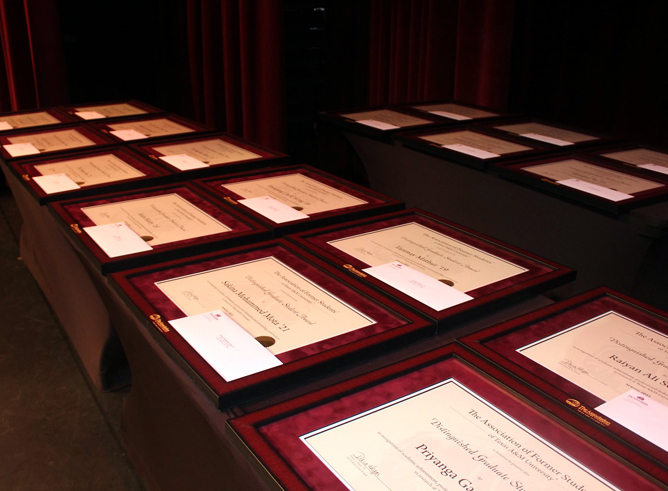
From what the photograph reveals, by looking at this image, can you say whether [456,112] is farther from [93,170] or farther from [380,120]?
[93,170]

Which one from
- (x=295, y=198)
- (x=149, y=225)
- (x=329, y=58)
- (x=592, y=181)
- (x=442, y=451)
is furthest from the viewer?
(x=329, y=58)

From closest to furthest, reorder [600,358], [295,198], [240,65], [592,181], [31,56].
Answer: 1. [600,358]
2. [295,198]
3. [592,181]
4. [240,65]
5. [31,56]

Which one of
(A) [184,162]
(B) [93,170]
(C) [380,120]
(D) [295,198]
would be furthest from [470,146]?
(B) [93,170]

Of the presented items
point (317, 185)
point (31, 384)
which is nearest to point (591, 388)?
point (317, 185)

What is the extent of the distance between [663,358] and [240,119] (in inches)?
129

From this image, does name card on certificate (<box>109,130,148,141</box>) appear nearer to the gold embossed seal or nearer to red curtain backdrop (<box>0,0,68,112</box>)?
the gold embossed seal

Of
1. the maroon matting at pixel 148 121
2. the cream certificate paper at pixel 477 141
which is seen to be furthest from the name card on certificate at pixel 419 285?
the maroon matting at pixel 148 121

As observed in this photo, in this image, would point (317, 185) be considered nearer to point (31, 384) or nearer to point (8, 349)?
point (31, 384)

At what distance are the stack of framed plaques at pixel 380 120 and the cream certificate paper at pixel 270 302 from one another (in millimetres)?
1148

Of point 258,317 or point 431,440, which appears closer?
point 431,440

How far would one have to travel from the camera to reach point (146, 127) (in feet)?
6.92

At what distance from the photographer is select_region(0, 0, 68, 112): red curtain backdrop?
12.1 ft

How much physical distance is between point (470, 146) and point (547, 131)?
0.39 m

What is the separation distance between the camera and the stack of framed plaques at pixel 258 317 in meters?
0.75
